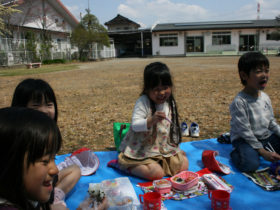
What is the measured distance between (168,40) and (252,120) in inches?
Result: 1209

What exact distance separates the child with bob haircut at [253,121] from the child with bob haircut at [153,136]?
1.99ft

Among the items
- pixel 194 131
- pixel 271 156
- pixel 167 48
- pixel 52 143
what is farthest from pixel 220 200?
pixel 167 48

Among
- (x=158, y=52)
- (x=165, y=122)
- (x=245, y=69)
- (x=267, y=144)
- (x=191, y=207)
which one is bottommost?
(x=191, y=207)

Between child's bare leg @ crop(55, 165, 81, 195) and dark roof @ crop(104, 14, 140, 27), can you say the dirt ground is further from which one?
dark roof @ crop(104, 14, 140, 27)

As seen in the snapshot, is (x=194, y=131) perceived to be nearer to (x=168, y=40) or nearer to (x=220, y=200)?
(x=220, y=200)

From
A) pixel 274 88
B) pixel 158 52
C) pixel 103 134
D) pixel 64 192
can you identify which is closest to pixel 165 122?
pixel 64 192

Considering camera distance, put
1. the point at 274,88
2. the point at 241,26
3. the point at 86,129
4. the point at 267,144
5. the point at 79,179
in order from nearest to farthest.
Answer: the point at 79,179 < the point at 267,144 < the point at 86,129 < the point at 274,88 < the point at 241,26

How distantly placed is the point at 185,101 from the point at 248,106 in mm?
3100

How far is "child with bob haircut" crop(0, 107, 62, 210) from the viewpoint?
0.94 m

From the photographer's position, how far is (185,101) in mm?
5633

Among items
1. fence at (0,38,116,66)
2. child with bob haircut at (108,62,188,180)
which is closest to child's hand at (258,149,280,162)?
child with bob haircut at (108,62,188,180)

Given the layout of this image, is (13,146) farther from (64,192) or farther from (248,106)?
(248,106)

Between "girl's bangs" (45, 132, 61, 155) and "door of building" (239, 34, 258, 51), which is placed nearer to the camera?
"girl's bangs" (45, 132, 61, 155)

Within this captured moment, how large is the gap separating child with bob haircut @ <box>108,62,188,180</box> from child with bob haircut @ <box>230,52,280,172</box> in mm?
605
